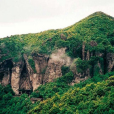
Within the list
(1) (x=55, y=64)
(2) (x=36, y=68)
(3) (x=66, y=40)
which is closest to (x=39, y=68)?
(2) (x=36, y=68)

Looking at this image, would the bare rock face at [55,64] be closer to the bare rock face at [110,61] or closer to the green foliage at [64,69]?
the green foliage at [64,69]

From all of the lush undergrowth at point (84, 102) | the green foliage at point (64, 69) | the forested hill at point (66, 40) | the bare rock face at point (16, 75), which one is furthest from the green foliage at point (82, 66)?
the bare rock face at point (16, 75)

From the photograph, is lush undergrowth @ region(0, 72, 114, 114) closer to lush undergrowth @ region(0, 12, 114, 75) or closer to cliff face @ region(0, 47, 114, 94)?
cliff face @ region(0, 47, 114, 94)

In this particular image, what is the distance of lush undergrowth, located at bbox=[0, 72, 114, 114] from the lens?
856 inches

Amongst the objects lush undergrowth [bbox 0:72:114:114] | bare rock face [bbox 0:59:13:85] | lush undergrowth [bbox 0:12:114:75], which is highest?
lush undergrowth [bbox 0:12:114:75]

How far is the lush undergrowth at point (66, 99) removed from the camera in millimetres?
21750

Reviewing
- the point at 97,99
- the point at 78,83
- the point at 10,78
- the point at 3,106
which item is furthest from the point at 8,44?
the point at 97,99

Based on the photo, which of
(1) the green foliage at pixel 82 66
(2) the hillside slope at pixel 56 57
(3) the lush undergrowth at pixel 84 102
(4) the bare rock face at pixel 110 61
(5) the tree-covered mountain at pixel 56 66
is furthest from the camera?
(2) the hillside slope at pixel 56 57

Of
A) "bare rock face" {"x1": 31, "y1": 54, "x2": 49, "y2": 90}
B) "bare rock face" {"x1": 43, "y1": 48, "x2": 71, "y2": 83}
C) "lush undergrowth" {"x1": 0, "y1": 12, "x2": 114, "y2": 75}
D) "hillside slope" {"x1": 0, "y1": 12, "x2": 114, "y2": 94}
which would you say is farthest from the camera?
"bare rock face" {"x1": 31, "y1": 54, "x2": 49, "y2": 90}

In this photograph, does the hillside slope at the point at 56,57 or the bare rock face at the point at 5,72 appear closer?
the hillside slope at the point at 56,57

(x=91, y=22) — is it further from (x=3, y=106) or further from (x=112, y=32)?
(x=3, y=106)

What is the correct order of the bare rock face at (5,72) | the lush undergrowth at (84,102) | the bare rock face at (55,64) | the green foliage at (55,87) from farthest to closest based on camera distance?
the bare rock face at (5,72) < the bare rock face at (55,64) < the green foliage at (55,87) < the lush undergrowth at (84,102)

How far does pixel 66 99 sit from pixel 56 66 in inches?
294

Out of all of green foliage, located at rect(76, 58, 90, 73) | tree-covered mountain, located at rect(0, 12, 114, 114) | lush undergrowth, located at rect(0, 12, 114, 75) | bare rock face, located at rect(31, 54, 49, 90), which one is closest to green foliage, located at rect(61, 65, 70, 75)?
tree-covered mountain, located at rect(0, 12, 114, 114)
